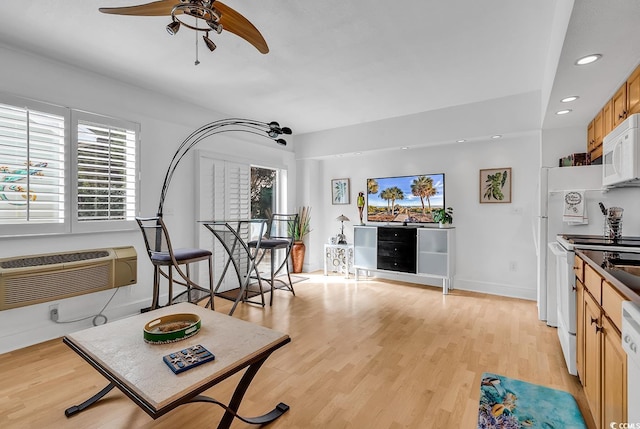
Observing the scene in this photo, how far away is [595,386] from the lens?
1.50m

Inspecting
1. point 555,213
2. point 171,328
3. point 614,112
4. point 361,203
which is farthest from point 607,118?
point 171,328

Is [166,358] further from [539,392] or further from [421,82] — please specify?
[421,82]

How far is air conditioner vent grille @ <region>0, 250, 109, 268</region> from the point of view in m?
2.52

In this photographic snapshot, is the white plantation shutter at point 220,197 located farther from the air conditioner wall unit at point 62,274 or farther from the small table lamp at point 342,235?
the small table lamp at point 342,235

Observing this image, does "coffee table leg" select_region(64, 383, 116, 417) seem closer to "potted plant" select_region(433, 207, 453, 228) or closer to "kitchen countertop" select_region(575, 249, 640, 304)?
"kitchen countertop" select_region(575, 249, 640, 304)

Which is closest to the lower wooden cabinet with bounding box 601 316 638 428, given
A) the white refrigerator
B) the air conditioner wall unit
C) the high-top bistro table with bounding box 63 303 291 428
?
the high-top bistro table with bounding box 63 303 291 428

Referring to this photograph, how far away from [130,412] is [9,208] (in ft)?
6.64

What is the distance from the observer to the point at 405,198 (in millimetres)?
4867

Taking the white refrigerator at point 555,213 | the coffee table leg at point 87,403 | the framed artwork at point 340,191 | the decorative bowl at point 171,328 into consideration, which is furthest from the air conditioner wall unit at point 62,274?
the white refrigerator at point 555,213

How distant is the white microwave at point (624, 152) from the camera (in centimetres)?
176

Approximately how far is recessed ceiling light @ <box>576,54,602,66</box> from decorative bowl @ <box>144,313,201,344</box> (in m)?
2.76

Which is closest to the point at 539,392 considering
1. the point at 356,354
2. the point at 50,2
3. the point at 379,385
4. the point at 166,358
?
the point at 379,385

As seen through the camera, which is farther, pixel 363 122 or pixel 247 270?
pixel 363 122

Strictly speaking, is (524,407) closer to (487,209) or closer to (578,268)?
(578,268)
